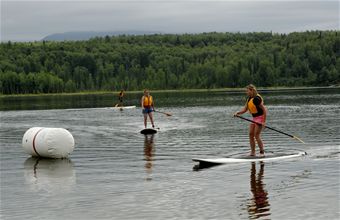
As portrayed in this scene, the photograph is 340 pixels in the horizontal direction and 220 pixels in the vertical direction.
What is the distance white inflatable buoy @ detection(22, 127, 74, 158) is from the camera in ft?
74.7

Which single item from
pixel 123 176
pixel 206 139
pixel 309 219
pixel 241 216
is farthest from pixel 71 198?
pixel 206 139

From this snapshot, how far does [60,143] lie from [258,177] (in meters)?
8.16

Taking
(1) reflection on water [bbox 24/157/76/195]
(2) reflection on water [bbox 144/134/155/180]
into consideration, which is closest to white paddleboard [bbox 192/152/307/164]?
(2) reflection on water [bbox 144/134/155/180]

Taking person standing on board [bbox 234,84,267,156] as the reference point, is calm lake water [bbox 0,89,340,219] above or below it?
below

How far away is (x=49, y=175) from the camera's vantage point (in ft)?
63.9

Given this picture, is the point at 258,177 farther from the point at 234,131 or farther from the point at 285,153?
the point at 234,131

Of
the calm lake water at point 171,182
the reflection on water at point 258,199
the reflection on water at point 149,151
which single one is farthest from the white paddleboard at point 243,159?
the reflection on water at point 258,199

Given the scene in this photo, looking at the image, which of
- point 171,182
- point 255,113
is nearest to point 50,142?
point 171,182

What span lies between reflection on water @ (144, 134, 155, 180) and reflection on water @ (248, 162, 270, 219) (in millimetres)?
3032

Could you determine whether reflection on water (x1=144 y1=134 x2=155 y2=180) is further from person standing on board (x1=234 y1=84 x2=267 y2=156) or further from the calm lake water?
person standing on board (x1=234 y1=84 x2=267 y2=156)

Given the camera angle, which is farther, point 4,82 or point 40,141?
point 4,82

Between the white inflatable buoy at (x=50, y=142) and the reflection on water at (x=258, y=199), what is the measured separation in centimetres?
750

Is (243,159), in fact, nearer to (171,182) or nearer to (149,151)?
(171,182)

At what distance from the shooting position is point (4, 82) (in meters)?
182
